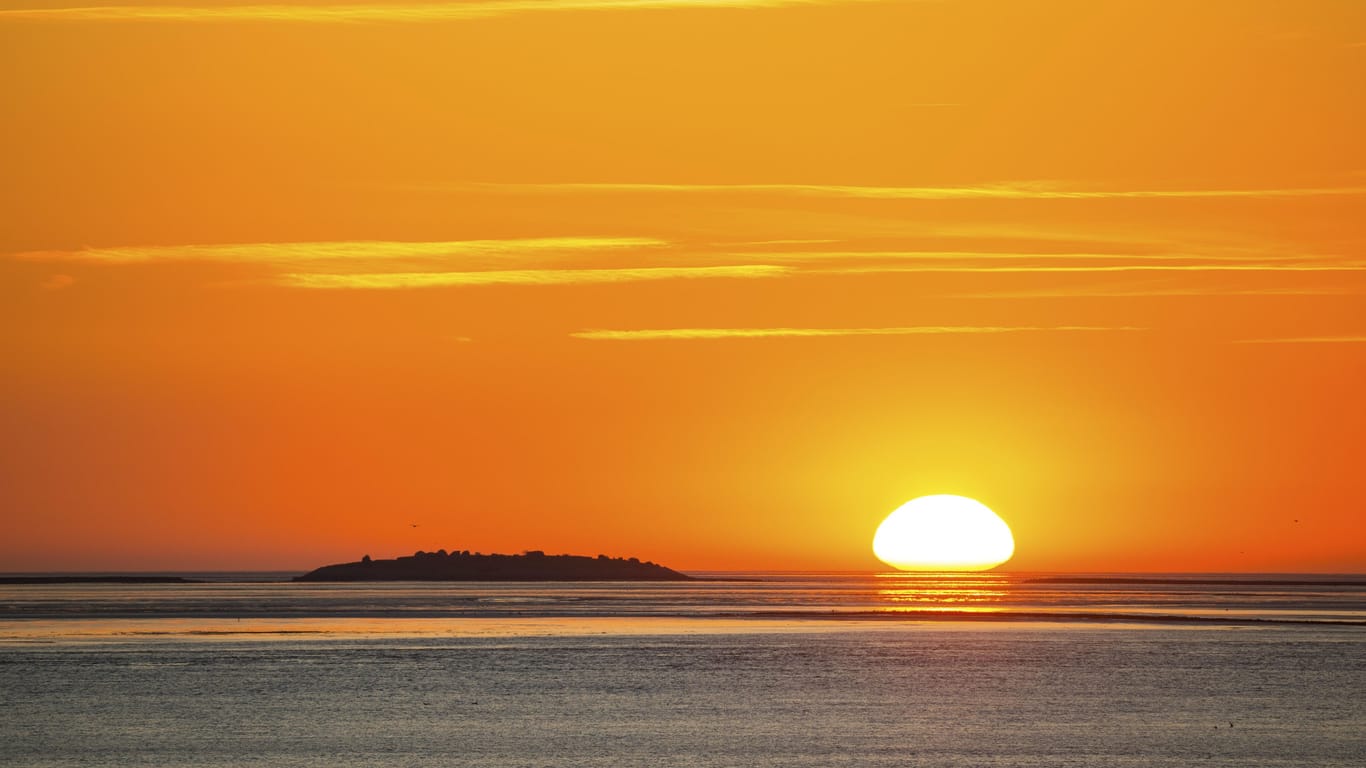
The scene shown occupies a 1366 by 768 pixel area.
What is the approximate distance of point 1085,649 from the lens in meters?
91.0

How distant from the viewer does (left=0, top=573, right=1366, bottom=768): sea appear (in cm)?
4888

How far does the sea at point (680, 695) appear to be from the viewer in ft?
160

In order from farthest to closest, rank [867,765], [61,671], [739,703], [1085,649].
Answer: [1085,649], [61,671], [739,703], [867,765]

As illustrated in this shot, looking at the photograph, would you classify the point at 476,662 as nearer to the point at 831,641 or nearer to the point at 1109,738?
the point at 831,641

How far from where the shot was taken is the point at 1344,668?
256 feet

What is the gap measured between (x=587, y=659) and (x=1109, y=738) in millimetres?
35342

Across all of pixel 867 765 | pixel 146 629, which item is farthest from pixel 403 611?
pixel 867 765

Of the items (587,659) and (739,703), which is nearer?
(739,703)

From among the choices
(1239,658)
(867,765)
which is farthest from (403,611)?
(867,765)

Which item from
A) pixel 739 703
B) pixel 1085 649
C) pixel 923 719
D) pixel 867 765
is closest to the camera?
pixel 867 765

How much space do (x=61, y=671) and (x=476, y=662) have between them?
18.2 m

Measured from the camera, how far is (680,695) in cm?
6425

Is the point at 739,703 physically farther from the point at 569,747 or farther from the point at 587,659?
the point at 587,659

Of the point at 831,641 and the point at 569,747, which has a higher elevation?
the point at 831,641
